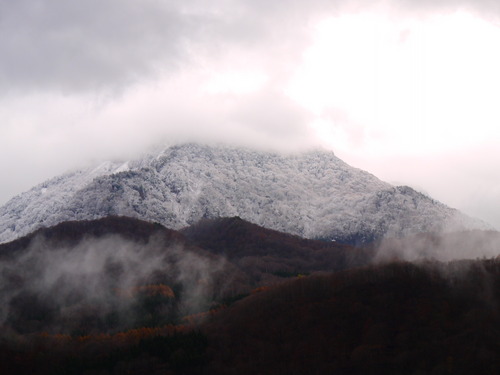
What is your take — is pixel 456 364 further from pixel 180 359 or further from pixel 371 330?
pixel 180 359

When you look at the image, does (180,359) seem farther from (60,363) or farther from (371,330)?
(371,330)

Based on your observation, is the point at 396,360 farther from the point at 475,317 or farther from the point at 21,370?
the point at 21,370

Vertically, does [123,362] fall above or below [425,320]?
below

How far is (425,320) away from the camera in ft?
640

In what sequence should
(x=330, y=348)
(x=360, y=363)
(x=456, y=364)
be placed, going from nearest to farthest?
1. (x=456, y=364)
2. (x=360, y=363)
3. (x=330, y=348)

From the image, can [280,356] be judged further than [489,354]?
Yes

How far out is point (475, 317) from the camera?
19012 cm

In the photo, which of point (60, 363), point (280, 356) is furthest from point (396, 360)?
point (60, 363)

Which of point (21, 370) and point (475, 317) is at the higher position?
point (475, 317)

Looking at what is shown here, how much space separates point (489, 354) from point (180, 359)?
90836 mm

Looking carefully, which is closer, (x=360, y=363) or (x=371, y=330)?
(x=360, y=363)

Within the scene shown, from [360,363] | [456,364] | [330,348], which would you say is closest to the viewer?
[456,364]

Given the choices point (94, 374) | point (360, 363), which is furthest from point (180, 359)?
point (360, 363)

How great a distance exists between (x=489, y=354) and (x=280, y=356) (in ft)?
205
